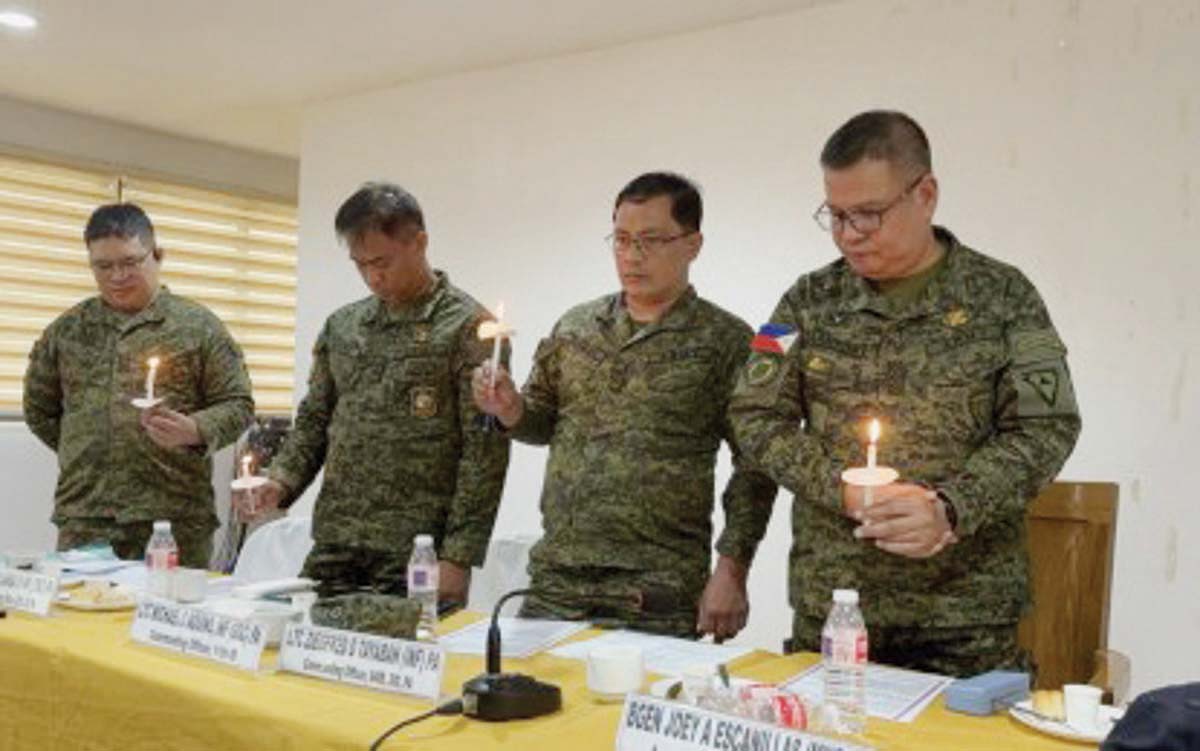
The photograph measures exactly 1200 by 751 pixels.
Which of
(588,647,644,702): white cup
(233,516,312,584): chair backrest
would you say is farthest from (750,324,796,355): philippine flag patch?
(233,516,312,584): chair backrest

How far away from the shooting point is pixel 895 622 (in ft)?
5.96

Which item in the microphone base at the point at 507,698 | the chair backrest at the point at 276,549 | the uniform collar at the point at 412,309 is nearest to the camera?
the microphone base at the point at 507,698

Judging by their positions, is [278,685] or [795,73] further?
[795,73]

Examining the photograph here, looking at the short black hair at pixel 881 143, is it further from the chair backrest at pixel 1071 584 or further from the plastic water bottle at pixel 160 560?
the plastic water bottle at pixel 160 560

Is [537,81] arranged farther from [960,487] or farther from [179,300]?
[960,487]

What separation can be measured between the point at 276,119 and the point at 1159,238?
14.0 feet

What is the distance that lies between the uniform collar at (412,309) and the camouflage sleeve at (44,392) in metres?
1.11

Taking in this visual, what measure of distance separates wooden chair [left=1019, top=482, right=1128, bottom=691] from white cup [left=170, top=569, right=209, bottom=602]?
1610 mm

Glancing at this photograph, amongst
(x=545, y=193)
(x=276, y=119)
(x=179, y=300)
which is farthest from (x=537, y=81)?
(x=179, y=300)

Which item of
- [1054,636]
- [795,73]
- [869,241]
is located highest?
[795,73]

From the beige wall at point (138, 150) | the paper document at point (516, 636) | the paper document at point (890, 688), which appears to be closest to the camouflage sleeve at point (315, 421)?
the paper document at point (516, 636)

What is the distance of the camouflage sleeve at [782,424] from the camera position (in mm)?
1797

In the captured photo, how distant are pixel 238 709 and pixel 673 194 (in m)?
1.26

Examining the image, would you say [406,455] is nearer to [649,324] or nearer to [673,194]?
[649,324]
